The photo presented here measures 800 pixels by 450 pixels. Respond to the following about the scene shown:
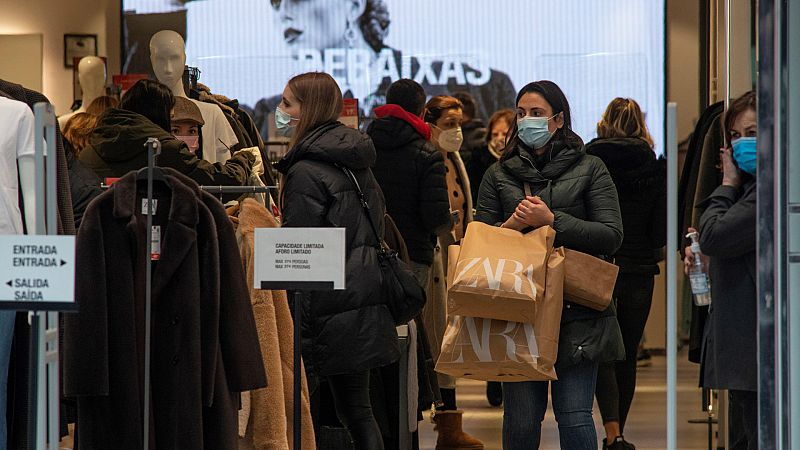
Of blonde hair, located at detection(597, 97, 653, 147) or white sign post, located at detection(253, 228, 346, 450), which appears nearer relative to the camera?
white sign post, located at detection(253, 228, 346, 450)

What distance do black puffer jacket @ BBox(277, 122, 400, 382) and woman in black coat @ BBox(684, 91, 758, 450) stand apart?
4.06 feet

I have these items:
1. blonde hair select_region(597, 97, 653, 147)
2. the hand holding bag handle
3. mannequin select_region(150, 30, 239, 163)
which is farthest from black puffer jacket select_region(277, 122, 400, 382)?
blonde hair select_region(597, 97, 653, 147)

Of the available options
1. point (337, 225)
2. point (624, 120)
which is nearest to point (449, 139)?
point (624, 120)

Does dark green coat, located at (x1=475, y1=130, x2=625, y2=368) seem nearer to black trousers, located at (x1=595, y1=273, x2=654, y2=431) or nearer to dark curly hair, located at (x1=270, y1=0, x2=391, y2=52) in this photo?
black trousers, located at (x1=595, y1=273, x2=654, y2=431)

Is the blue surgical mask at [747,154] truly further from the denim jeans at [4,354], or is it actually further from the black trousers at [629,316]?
the black trousers at [629,316]

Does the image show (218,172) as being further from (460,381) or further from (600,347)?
(460,381)

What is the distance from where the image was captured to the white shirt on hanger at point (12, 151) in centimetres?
371

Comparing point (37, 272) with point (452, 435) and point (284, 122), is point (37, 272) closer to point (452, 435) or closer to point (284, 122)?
point (284, 122)

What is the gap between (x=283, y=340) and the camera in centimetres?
462

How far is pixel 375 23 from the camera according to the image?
1039cm

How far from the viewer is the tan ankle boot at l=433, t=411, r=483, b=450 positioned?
634 cm

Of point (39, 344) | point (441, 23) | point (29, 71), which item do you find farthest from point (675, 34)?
point (39, 344)

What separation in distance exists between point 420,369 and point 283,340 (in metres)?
1.00

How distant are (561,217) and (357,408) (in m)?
1.04
